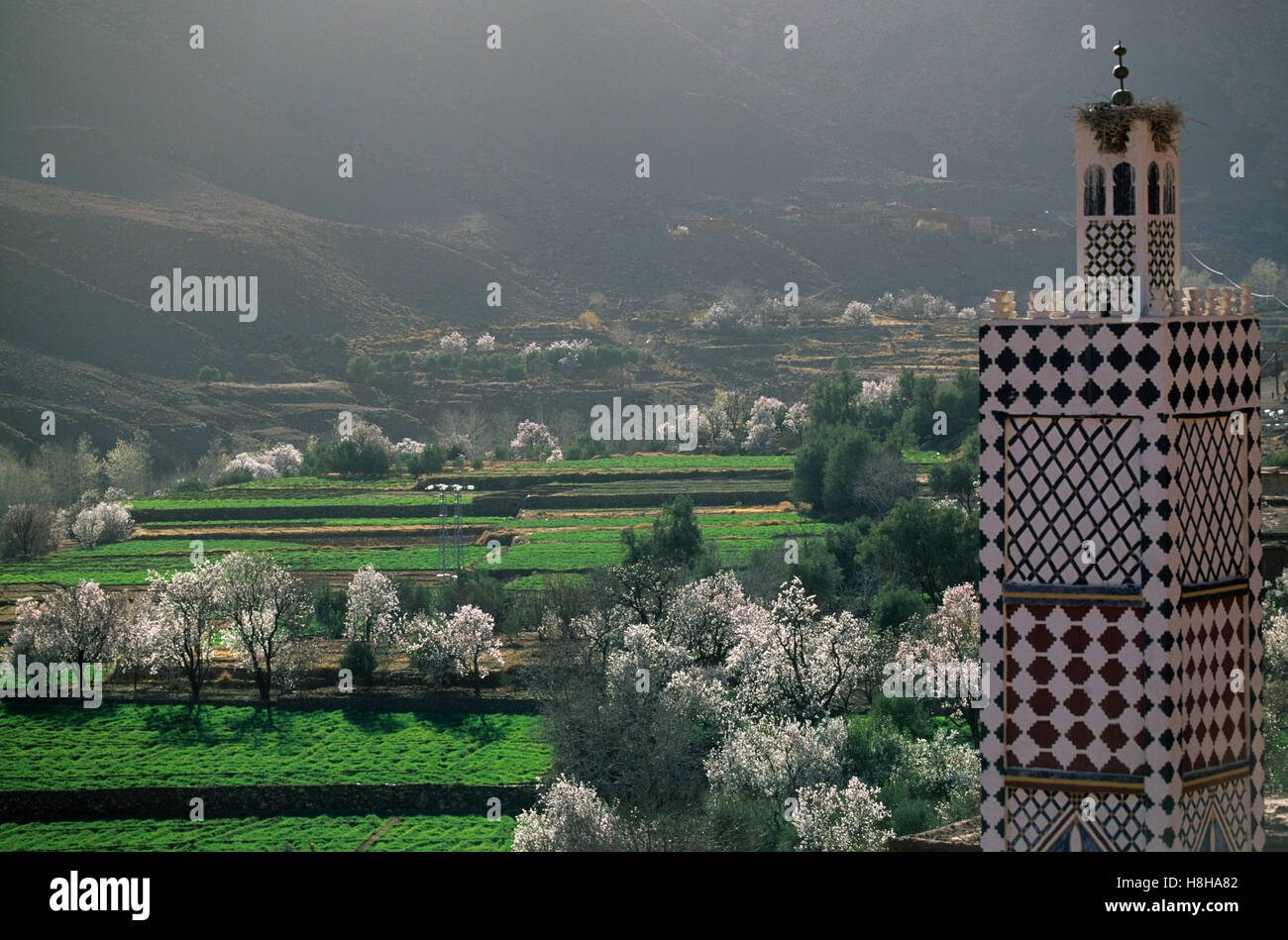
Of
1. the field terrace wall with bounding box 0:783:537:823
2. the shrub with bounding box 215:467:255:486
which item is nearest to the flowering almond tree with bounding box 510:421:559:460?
the shrub with bounding box 215:467:255:486

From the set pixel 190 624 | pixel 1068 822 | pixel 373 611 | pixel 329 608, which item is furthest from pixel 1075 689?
pixel 329 608

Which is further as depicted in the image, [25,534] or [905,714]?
[25,534]

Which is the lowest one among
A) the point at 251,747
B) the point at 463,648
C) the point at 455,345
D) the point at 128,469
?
the point at 251,747

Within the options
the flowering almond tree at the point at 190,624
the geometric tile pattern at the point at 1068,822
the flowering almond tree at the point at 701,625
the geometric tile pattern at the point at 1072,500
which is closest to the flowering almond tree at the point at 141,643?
the flowering almond tree at the point at 190,624

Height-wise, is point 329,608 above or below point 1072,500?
below

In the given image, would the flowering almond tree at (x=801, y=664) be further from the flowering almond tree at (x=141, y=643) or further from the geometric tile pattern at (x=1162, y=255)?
the geometric tile pattern at (x=1162, y=255)

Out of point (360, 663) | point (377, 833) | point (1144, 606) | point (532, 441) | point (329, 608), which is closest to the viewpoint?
point (1144, 606)

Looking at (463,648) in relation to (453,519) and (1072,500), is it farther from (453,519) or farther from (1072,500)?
(1072,500)

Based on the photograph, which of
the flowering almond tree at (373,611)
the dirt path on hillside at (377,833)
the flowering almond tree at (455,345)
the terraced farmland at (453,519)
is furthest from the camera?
the flowering almond tree at (455,345)
